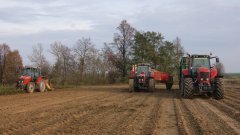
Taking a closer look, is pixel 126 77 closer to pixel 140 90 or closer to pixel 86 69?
pixel 86 69

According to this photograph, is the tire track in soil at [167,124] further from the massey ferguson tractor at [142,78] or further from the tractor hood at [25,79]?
the tractor hood at [25,79]

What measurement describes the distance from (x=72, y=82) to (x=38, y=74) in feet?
90.8

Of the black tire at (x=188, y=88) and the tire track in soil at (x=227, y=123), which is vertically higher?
the black tire at (x=188, y=88)

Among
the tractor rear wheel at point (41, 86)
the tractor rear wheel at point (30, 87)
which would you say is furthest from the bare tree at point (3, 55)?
the tractor rear wheel at point (30, 87)

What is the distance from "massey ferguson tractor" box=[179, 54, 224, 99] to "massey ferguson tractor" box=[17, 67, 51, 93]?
11175mm

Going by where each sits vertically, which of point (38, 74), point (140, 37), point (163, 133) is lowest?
Result: point (163, 133)

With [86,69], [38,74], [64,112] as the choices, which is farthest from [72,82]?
[64,112]

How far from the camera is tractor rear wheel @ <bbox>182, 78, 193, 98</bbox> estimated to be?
19.8m

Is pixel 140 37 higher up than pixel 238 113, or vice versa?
pixel 140 37

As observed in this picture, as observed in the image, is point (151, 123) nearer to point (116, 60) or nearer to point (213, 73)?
point (213, 73)

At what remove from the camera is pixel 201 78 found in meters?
20.2

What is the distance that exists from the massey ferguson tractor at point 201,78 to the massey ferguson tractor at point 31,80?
1118cm

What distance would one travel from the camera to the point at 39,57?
65250mm

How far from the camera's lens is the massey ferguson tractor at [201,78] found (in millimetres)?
19891
